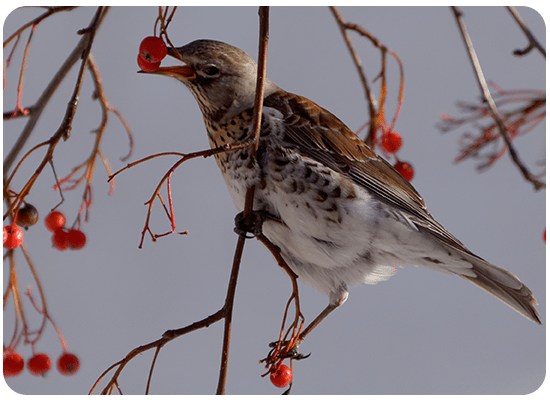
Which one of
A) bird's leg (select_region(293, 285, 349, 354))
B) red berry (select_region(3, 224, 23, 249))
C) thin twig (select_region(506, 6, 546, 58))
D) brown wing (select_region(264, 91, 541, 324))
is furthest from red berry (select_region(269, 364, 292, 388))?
thin twig (select_region(506, 6, 546, 58))

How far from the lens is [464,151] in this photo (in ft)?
3.74

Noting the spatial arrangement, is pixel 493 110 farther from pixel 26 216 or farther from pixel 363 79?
pixel 26 216

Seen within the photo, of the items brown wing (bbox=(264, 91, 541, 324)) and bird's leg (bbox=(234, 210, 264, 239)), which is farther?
brown wing (bbox=(264, 91, 541, 324))

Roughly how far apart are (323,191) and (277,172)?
0.09 metres

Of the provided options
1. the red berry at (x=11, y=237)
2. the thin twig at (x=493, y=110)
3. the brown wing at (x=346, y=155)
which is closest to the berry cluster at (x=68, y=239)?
the red berry at (x=11, y=237)

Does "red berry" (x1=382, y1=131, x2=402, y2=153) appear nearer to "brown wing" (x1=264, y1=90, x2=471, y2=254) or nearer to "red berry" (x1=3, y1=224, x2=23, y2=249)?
"brown wing" (x1=264, y1=90, x2=471, y2=254)

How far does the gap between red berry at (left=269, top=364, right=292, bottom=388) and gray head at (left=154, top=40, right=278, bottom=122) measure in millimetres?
480

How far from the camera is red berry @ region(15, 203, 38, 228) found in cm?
83

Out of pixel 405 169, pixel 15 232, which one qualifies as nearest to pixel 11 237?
pixel 15 232

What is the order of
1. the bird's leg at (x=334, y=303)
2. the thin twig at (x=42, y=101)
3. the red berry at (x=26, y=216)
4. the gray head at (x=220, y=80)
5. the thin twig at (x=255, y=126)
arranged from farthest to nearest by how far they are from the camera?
the bird's leg at (x=334, y=303), the gray head at (x=220, y=80), the red berry at (x=26, y=216), the thin twig at (x=42, y=101), the thin twig at (x=255, y=126)

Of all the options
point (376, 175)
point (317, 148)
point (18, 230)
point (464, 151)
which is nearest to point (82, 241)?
point (18, 230)

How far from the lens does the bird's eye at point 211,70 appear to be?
943mm

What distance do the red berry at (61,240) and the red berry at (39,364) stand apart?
209 mm

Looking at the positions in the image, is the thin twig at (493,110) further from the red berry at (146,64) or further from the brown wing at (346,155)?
→ the red berry at (146,64)
